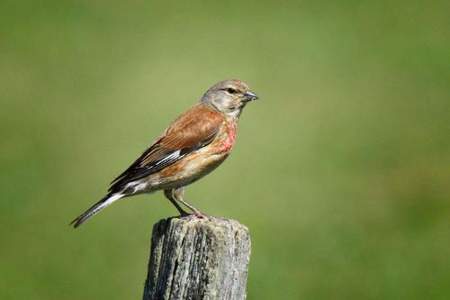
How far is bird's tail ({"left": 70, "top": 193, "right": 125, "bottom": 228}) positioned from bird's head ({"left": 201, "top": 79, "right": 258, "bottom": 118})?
57.0 inches

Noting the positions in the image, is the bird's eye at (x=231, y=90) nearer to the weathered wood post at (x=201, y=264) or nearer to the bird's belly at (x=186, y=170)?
the bird's belly at (x=186, y=170)

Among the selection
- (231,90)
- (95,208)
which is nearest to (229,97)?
(231,90)

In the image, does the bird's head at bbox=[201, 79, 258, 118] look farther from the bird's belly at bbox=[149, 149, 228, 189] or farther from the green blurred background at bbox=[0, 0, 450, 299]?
the green blurred background at bbox=[0, 0, 450, 299]

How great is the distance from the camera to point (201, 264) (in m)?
4.04

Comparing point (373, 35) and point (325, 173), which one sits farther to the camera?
point (373, 35)

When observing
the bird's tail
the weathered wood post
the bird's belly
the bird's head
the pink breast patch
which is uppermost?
the bird's head

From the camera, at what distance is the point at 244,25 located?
1631cm

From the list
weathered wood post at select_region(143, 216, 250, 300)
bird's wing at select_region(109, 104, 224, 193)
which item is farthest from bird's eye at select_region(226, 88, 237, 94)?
weathered wood post at select_region(143, 216, 250, 300)

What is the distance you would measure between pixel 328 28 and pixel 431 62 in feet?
6.50

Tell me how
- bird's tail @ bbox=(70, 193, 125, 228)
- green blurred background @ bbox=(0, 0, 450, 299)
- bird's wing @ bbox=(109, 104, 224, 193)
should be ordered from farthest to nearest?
1. green blurred background @ bbox=(0, 0, 450, 299)
2. bird's wing @ bbox=(109, 104, 224, 193)
3. bird's tail @ bbox=(70, 193, 125, 228)

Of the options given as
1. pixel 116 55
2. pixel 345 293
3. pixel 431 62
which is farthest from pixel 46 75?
pixel 345 293

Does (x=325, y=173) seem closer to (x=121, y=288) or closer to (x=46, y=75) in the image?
(x=121, y=288)

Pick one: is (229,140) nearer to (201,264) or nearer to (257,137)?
(201,264)

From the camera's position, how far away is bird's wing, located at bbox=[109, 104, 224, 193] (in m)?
6.31
